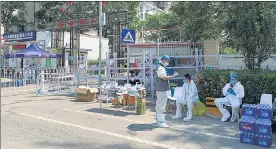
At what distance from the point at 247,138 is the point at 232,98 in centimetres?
211

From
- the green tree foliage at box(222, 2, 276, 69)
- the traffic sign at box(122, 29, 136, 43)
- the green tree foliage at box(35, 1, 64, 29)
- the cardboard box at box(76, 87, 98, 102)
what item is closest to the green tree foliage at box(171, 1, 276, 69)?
the green tree foliage at box(222, 2, 276, 69)

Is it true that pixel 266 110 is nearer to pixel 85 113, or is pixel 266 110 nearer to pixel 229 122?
pixel 229 122

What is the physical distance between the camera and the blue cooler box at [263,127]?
6.18 metres

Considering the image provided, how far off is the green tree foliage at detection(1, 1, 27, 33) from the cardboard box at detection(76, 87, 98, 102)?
1096 inches

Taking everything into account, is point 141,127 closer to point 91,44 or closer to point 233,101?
point 233,101

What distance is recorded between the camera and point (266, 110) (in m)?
6.43

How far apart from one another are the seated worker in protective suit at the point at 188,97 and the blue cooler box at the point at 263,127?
2392 mm

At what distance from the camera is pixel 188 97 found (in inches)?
340

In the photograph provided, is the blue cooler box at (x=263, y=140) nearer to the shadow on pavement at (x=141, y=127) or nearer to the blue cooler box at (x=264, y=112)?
the blue cooler box at (x=264, y=112)

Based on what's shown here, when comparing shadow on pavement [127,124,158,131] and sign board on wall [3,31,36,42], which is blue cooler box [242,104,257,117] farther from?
sign board on wall [3,31,36,42]

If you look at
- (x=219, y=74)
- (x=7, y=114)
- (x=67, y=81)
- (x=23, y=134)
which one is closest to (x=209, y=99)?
(x=219, y=74)

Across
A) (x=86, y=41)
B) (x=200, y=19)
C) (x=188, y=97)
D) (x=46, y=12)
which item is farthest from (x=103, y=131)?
(x=46, y=12)

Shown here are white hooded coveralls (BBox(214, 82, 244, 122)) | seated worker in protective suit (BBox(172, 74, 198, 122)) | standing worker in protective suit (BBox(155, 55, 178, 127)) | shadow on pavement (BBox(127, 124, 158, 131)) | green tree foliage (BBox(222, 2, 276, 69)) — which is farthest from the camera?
green tree foliage (BBox(222, 2, 276, 69))

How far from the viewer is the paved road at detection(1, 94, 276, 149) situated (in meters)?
6.22
